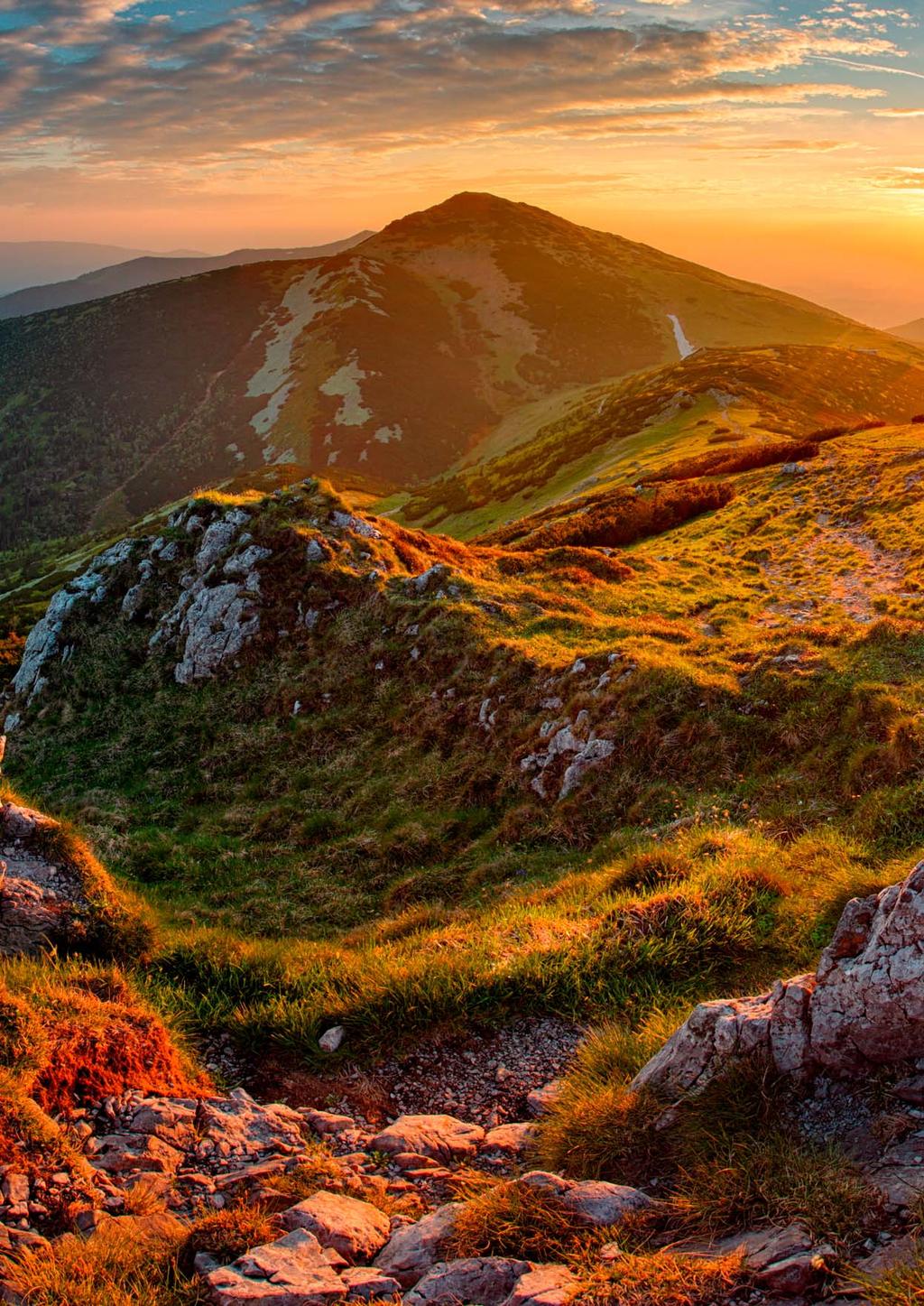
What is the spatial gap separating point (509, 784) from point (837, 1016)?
38.2 ft

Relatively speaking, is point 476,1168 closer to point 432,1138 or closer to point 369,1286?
point 432,1138

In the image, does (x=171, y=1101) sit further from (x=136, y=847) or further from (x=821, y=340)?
(x=821, y=340)

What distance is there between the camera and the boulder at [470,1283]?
15.8ft

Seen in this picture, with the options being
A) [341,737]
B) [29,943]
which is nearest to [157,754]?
[341,737]

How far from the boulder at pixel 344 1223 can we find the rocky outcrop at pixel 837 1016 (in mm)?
2458

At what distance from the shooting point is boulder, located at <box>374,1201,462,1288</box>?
5.22 meters

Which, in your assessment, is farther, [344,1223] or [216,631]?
[216,631]

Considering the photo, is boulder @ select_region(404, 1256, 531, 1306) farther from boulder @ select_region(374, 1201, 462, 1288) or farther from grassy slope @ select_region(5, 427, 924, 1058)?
grassy slope @ select_region(5, 427, 924, 1058)

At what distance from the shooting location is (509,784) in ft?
58.3

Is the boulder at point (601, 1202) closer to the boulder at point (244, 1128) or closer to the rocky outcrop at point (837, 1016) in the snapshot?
the rocky outcrop at point (837, 1016)

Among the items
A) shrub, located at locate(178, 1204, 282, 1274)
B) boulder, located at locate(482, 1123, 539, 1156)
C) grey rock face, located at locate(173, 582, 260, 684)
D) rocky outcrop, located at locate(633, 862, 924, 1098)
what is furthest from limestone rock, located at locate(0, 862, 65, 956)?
grey rock face, located at locate(173, 582, 260, 684)

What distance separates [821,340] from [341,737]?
671 feet

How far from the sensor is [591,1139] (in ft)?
20.6

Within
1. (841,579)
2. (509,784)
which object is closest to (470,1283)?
(509,784)
